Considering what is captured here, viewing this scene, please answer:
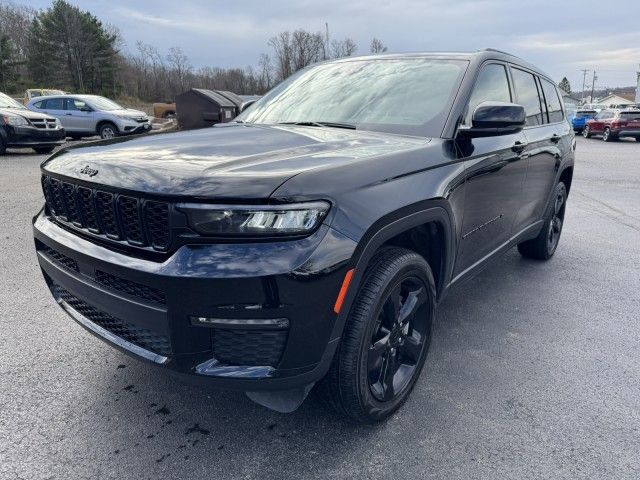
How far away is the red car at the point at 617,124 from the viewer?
22750 millimetres

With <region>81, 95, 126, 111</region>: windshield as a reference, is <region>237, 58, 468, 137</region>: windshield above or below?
below

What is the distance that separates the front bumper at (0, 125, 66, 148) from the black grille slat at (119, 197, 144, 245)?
12425mm

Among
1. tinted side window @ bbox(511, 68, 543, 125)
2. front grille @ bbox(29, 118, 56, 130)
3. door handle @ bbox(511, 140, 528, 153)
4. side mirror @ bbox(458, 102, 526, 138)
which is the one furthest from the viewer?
front grille @ bbox(29, 118, 56, 130)

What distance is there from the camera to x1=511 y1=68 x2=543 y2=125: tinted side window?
366cm

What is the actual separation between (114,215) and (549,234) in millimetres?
4163

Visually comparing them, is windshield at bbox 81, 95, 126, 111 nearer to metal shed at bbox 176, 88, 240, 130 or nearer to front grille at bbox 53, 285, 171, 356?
metal shed at bbox 176, 88, 240, 130

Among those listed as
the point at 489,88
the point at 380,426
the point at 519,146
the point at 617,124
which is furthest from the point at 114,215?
the point at 617,124

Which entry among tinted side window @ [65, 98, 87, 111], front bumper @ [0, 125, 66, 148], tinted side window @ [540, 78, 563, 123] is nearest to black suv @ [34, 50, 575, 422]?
tinted side window @ [540, 78, 563, 123]

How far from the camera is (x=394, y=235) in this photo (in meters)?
2.08

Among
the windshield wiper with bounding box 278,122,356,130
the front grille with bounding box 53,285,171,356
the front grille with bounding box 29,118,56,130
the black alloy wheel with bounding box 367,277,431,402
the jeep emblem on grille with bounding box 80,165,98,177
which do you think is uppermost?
the front grille with bounding box 29,118,56,130

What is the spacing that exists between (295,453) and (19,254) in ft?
12.8

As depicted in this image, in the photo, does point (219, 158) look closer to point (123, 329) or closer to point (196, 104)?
point (123, 329)

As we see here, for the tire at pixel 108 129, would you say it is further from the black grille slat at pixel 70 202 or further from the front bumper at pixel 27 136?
the black grille slat at pixel 70 202

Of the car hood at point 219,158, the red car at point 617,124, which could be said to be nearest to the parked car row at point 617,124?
the red car at point 617,124
